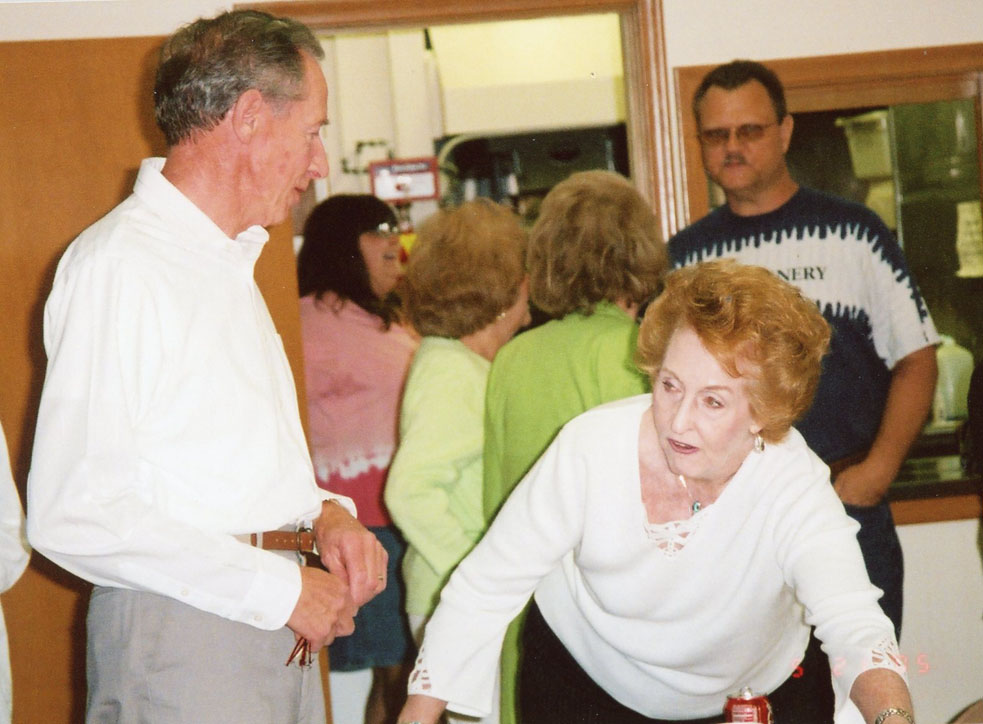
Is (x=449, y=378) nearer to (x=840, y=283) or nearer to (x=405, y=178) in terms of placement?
(x=840, y=283)

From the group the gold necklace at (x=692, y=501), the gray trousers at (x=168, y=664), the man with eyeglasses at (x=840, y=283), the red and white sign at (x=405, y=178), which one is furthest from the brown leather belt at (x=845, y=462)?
the red and white sign at (x=405, y=178)

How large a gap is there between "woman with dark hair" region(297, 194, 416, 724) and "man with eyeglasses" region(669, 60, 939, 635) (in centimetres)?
88

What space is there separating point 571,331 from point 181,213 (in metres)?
1.01

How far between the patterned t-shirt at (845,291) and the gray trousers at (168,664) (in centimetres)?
172

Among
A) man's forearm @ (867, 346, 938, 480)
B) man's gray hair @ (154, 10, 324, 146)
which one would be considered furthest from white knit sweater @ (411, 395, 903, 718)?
man's forearm @ (867, 346, 938, 480)

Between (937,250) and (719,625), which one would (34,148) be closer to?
(719,625)

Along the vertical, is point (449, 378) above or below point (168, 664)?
above

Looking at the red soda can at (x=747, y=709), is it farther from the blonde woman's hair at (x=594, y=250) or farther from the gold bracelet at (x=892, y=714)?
the blonde woman's hair at (x=594, y=250)

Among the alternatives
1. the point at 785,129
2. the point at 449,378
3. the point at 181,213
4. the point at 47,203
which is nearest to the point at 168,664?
the point at 181,213

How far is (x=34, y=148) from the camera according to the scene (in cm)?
284

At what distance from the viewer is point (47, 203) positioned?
2842mm

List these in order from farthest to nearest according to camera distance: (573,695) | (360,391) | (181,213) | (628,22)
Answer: (628,22), (360,391), (573,695), (181,213)

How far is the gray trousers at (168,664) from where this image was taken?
133 centimetres

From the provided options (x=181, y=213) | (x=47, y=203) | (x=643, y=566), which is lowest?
(x=643, y=566)
